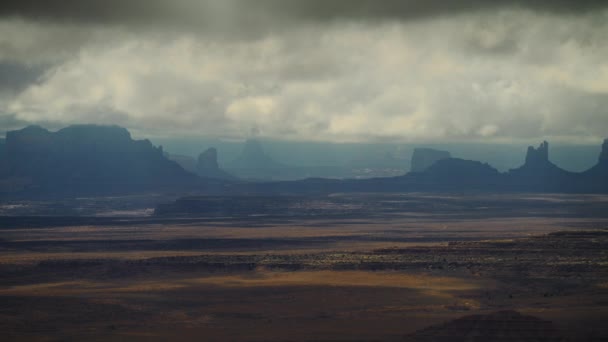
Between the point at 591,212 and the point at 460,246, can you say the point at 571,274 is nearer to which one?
the point at 460,246

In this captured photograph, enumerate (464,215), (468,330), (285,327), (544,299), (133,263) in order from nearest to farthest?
(468,330), (285,327), (544,299), (133,263), (464,215)

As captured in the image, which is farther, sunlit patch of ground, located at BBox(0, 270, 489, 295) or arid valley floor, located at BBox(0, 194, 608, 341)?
sunlit patch of ground, located at BBox(0, 270, 489, 295)

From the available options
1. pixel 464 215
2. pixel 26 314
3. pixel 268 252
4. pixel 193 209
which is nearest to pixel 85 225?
pixel 193 209

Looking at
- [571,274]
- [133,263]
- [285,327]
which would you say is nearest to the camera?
[285,327]

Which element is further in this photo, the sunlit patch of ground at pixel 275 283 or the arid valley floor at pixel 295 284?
the sunlit patch of ground at pixel 275 283

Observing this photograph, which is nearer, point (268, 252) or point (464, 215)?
point (268, 252)

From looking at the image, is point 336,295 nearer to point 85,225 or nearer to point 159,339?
point 159,339

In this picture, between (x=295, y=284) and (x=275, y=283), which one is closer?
(x=295, y=284)
